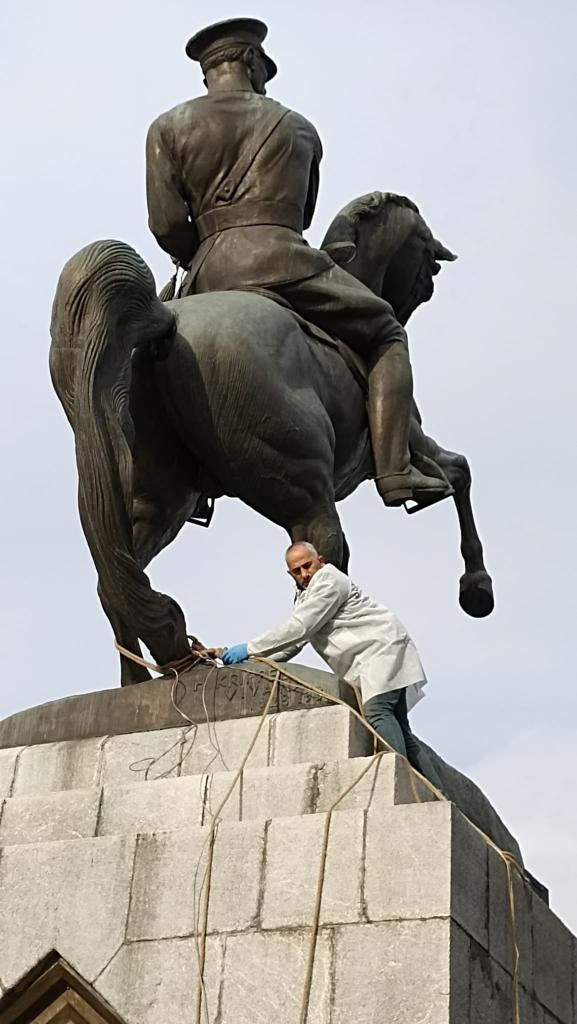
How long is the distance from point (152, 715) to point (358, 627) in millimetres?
962

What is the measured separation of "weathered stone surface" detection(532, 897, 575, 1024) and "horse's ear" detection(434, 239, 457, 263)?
441 centimetres

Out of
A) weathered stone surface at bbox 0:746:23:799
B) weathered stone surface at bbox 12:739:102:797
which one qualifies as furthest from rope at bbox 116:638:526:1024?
weathered stone surface at bbox 0:746:23:799

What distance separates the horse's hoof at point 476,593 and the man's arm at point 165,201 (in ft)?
7.68

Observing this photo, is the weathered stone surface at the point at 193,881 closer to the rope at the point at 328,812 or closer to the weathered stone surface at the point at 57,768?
the rope at the point at 328,812

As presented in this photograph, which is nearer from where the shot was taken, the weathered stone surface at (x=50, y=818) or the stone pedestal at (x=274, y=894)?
the stone pedestal at (x=274, y=894)

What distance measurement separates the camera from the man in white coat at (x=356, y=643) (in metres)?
8.33

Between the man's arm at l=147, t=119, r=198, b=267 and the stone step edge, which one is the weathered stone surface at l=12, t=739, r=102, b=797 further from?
the man's arm at l=147, t=119, r=198, b=267

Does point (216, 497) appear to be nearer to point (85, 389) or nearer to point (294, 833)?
point (85, 389)

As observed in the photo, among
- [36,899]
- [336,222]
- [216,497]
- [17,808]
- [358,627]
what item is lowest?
[36,899]

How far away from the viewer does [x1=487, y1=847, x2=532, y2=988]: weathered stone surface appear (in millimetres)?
7598

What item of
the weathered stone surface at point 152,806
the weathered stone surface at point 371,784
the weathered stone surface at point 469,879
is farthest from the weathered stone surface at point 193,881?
the weathered stone surface at point 469,879

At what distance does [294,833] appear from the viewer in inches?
297

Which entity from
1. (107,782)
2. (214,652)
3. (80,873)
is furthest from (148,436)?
(80,873)

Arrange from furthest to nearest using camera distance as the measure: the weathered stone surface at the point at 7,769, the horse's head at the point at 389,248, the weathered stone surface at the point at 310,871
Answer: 1. the horse's head at the point at 389,248
2. the weathered stone surface at the point at 7,769
3. the weathered stone surface at the point at 310,871
